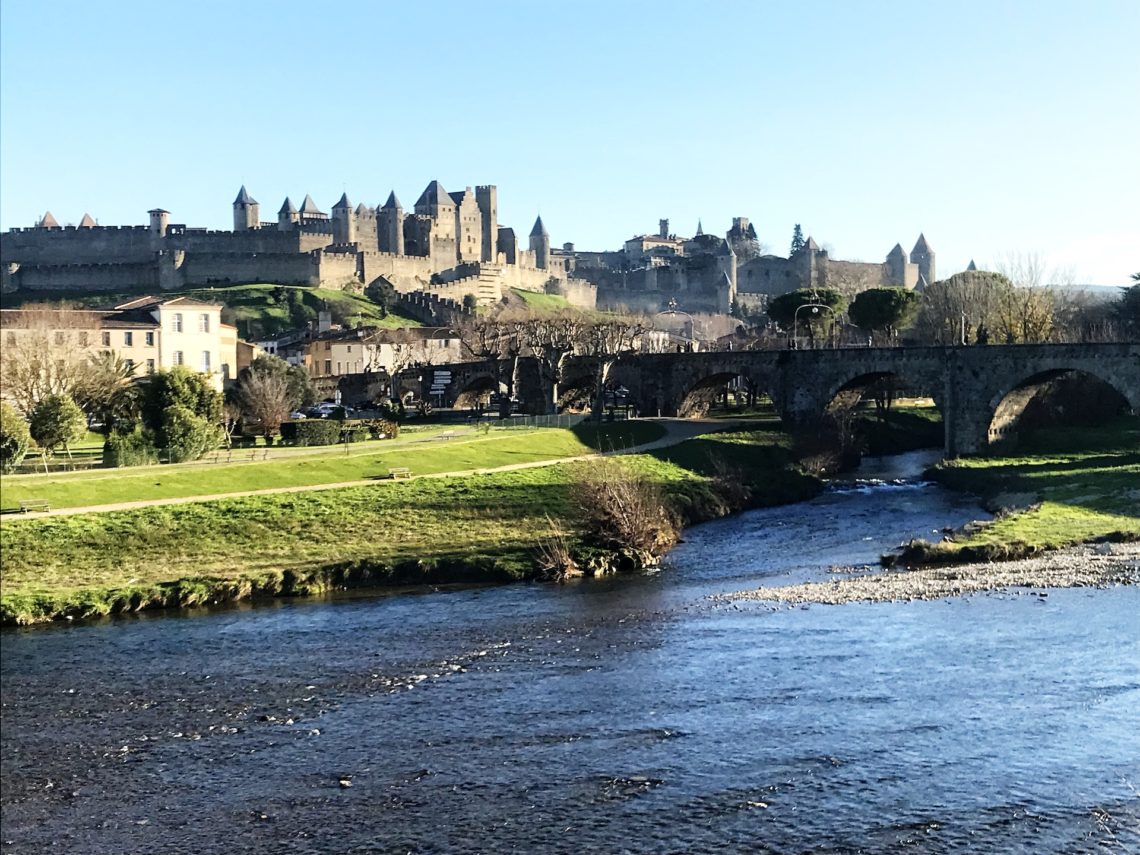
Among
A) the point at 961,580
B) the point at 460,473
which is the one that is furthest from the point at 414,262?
the point at 961,580

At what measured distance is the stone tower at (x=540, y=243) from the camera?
17038 cm

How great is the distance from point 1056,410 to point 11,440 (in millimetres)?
53377

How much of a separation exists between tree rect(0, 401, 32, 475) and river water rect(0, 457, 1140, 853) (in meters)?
12.3

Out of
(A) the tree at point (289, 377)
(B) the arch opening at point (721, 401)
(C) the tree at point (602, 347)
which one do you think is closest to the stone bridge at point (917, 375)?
(B) the arch opening at point (721, 401)

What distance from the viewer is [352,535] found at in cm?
3809

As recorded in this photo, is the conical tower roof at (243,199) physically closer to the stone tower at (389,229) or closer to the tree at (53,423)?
the stone tower at (389,229)

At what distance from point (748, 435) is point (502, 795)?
47.4m

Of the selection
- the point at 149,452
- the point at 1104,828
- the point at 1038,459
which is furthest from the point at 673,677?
the point at 1038,459

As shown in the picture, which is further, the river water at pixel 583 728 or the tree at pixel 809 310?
the tree at pixel 809 310

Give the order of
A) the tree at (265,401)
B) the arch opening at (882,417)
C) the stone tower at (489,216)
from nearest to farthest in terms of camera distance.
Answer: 1. the tree at (265,401)
2. the arch opening at (882,417)
3. the stone tower at (489,216)

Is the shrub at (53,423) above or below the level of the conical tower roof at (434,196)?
below

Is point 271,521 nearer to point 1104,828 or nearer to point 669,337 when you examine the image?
point 1104,828

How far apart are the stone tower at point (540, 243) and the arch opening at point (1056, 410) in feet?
349

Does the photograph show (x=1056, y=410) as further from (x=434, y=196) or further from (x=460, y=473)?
(x=434, y=196)
